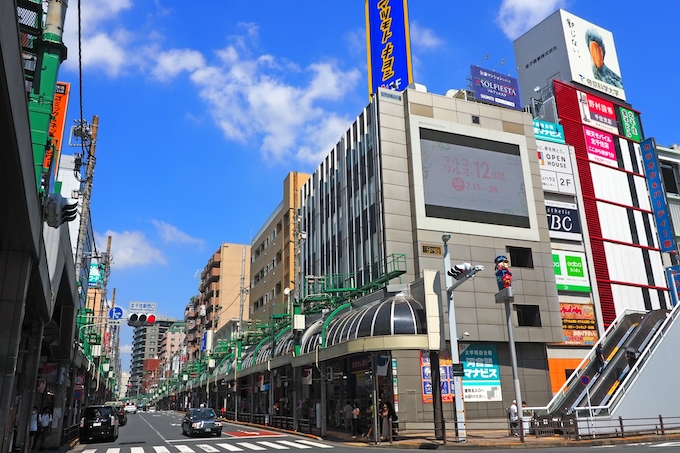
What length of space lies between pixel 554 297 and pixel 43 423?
3125 cm

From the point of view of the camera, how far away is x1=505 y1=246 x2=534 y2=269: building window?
121 ft

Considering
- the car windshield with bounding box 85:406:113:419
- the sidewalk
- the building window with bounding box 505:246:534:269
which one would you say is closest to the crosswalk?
the sidewalk

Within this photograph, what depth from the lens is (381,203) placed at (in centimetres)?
3500

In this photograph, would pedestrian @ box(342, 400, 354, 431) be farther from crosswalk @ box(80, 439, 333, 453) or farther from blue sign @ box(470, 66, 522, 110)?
blue sign @ box(470, 66, 522, 110)

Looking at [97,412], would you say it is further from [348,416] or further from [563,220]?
[563,220]

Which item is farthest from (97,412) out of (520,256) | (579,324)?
(579,324)

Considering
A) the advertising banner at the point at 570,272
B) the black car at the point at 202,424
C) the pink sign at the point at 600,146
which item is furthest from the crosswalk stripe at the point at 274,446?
the pink sign at the point at 600,146

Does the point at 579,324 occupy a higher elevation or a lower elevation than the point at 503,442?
higher

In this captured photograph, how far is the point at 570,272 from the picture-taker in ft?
131

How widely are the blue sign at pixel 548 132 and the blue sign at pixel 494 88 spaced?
295cm

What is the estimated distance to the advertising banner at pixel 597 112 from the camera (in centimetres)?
4759

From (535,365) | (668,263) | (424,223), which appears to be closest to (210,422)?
(424,223)

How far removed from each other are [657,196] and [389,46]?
27.4 meters

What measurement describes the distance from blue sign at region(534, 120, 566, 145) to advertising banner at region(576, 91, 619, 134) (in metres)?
4.11
